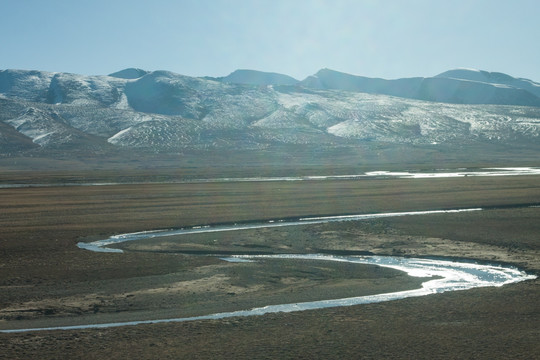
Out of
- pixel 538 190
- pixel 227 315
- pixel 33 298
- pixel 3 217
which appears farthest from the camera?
pixel 538 190

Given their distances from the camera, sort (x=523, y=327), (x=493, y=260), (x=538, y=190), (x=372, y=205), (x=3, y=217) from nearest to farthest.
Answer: (x=523, y=327) < (x=493, y=260) < (x=3, y=217) < (x=372, y=205) < (x=538, y=190)

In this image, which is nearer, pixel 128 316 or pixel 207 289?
pixel 128 316

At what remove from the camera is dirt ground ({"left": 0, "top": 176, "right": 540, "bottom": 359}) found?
16469 millimetres

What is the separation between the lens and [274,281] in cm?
2506

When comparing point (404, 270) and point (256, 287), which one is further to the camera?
point (404, 270)

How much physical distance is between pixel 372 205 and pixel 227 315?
3457cm

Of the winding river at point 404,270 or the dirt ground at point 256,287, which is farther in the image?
the winding river at point 404,270

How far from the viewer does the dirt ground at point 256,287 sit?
16469mm

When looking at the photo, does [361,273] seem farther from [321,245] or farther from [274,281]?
[321,245]

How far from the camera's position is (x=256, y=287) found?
79.0 ft

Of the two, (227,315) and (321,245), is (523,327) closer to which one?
(227,315)

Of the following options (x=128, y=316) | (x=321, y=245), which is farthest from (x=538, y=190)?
(x=128, y=316)

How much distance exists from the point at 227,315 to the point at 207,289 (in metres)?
3.99

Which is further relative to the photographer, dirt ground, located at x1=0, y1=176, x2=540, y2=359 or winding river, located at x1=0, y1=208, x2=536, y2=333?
winding river, located at x1=0, y1=208, x2=536, y2=333
